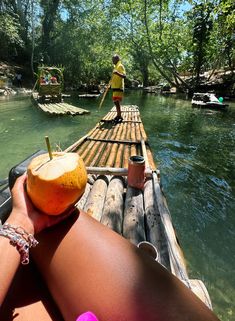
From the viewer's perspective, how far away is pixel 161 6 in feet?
81.0

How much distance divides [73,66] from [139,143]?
2680cm

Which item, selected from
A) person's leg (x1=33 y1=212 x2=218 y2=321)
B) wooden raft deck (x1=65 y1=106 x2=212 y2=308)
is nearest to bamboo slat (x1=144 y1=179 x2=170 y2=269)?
wooden raft deck (x1=65 y1=106 x2=212 y2=308)

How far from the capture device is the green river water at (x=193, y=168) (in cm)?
327

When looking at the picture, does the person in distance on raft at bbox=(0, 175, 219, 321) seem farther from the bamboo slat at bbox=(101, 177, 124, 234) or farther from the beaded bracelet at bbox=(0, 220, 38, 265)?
the bamboo slat at bbox=(101, 177, 124, 234)

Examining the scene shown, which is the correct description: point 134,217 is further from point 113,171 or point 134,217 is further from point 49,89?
point 49,89

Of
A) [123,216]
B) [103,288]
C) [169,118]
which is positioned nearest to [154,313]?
[103,288]

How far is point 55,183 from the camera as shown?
1.30 m

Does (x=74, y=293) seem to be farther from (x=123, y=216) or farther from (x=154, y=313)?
(x=123, y=216)

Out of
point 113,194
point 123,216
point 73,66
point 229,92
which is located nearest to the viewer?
point 123,216

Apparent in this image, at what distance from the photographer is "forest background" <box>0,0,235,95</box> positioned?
1043 inches

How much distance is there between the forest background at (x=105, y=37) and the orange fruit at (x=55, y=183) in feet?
86.8

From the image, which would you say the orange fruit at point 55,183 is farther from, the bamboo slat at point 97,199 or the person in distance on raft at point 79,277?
the bamboo slat at point 97,199

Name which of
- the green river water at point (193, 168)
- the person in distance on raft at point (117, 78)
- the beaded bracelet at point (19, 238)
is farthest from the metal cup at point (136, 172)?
the person in distance on raft at point (117, 78)

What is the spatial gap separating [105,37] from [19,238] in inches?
1436
